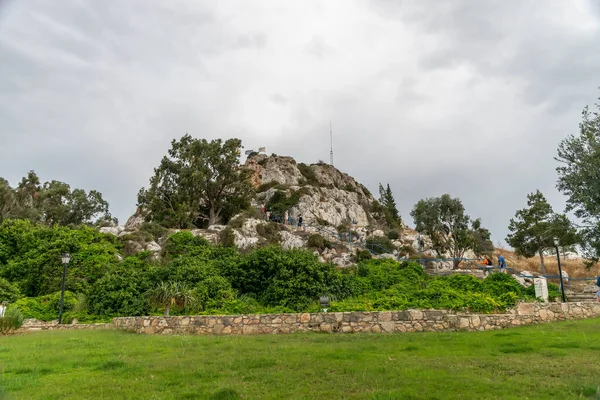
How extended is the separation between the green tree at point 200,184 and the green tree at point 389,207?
3753 centimetres

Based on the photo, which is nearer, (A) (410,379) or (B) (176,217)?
(A) (410,379)

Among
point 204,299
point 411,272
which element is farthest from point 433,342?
point 411,272

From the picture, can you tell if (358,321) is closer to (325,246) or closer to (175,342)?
(175,342)

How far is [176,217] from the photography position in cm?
4709

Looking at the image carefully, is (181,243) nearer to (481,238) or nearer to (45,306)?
(45,306)

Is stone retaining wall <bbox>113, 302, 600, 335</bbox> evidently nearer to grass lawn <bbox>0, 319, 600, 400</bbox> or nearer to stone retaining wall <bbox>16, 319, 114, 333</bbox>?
grass lawn <bbox>0, 319, 600, 400</bbox>

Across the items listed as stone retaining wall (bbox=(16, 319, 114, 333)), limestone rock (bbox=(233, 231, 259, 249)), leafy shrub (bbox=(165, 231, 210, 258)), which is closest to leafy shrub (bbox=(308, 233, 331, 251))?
limestone rock (bbox=(233, 231, 259, 249))

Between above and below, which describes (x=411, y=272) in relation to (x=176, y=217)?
below

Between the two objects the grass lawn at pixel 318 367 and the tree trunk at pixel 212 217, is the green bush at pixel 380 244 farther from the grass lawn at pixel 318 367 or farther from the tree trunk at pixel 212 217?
the grass lawn at pixel 318 367

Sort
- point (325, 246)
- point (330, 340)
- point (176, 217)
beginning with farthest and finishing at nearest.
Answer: point (176, 217) < point (325, 246) < point (330, 340)

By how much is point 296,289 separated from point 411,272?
33.2 ft

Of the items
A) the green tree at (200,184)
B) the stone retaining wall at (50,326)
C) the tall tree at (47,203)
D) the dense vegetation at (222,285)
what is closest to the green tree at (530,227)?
the dense vegetation at (222,285)

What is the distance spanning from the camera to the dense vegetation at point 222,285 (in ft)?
60.2

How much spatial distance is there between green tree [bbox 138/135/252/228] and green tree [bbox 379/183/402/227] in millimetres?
37526
